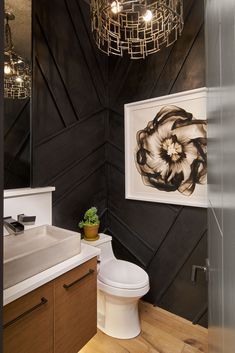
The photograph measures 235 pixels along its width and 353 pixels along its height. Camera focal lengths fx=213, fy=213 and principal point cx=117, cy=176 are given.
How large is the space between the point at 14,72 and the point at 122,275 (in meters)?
1.86

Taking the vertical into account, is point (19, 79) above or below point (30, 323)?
above

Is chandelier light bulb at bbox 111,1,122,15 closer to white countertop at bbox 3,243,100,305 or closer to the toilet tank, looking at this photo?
white countertop at bbox 3,243,100,305

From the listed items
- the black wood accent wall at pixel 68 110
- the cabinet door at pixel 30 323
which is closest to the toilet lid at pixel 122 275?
the black wood accent wall at pixel 68 110

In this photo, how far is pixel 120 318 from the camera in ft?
5.66

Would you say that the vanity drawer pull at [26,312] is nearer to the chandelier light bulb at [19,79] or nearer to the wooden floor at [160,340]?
the wooden floor at [160,340]

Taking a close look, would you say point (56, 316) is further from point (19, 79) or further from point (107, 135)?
point (107, 135)

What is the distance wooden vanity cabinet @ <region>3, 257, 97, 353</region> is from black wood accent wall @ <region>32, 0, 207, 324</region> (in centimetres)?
75

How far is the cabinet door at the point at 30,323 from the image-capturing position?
37.5 inches

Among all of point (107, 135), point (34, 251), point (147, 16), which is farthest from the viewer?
point (107, 135)

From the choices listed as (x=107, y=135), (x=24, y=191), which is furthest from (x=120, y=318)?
(x=107, y=135)

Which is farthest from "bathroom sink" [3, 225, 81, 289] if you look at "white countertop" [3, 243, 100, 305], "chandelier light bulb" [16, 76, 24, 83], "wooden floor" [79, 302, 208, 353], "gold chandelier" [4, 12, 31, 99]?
"chandelier light bulb" [16, 76, 24, 83]

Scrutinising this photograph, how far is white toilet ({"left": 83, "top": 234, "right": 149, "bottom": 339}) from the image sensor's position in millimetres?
1615

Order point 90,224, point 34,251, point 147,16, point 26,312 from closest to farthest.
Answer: point 26,312 < point 34,251 < point 147,16 < point 90,224

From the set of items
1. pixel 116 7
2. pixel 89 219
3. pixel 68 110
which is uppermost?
pixel 116 7
